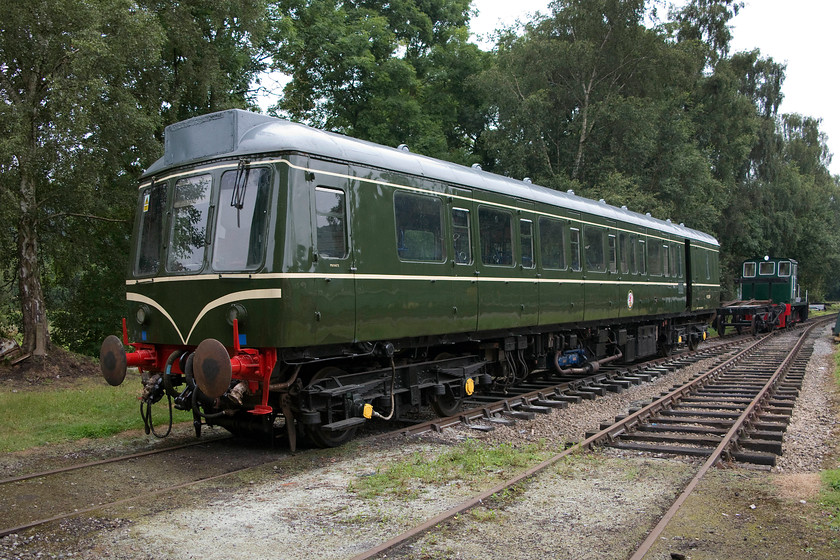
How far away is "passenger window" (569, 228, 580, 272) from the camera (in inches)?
476

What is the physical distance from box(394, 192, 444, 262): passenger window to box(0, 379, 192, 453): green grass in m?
4.00

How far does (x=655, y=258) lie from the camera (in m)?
16.1

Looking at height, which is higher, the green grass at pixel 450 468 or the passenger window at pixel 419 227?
the passenger window at pixel 419 227

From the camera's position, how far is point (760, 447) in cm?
741

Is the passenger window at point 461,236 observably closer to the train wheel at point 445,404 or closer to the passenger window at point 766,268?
the train wheel at point 445,404

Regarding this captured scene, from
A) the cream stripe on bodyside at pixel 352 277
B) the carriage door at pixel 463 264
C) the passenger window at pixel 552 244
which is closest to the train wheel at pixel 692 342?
the passenger window at pixel 552 244

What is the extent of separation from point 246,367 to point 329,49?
2144 centimetres

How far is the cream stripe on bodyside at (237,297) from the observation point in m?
6.45

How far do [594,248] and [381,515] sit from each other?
884cm

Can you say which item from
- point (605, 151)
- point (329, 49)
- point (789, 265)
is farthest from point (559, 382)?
point (789, 265)

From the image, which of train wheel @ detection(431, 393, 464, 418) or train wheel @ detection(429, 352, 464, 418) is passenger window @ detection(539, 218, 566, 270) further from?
train wheel @ detection(431, 393, 464, 418)

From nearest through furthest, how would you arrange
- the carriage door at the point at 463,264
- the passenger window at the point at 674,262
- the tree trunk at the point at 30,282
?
the carriage door at the point at 463,264 → the tree trunk at the point at 30,282 → the passenger window at the point at 674,262

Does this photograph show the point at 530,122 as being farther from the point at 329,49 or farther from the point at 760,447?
the point at 760,447

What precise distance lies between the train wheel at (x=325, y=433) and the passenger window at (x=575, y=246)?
19.4 ft
